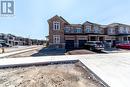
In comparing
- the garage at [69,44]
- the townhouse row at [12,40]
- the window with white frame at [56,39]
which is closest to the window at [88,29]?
the garage at [69,44]

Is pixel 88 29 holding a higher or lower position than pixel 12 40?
higher

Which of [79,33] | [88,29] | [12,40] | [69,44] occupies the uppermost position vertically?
[88,29]

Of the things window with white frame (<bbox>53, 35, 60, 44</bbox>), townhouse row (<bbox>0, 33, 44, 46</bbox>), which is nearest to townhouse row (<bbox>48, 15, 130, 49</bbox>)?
window with white frame (<bbox>53, 35, 60, 44</bbox>)

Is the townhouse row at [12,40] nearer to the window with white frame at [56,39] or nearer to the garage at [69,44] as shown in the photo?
→ the window with white frame at [56,39]

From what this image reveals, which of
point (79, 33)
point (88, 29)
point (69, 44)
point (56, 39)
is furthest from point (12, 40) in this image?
point (88, 29)

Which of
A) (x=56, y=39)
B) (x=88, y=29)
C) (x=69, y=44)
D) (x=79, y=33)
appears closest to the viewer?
(x=56, y=39)

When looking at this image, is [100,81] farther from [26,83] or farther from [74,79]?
[26,83]

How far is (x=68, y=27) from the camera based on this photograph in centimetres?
3625

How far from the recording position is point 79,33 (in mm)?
36656

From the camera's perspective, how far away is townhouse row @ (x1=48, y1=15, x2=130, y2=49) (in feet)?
110

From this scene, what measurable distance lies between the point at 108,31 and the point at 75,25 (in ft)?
32.7

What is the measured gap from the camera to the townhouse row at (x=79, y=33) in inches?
1320

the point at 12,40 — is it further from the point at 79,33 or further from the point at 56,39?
A: the point at 79,33

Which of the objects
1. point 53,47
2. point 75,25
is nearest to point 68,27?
point 75,25
